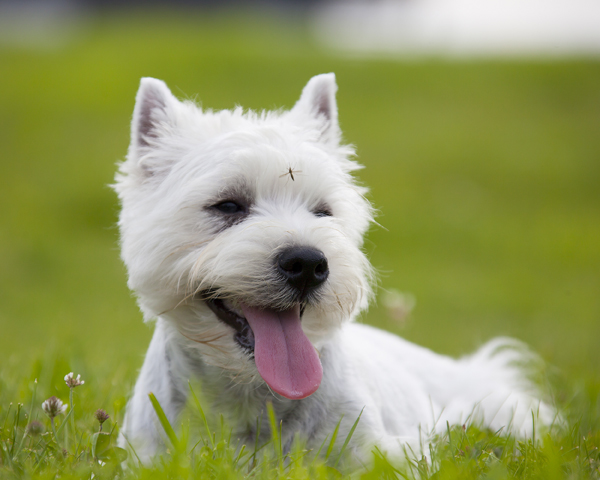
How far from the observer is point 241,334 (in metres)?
3.80

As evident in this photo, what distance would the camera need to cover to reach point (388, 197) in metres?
21.1

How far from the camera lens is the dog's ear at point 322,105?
4.72 metres

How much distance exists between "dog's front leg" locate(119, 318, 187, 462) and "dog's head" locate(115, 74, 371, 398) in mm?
226

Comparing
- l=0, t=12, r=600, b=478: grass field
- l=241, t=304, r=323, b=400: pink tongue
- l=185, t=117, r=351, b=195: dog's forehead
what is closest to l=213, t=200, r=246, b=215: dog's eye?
l=185, t=117, r=351, b=195: dog's forehead

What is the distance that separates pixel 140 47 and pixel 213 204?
1182 inches

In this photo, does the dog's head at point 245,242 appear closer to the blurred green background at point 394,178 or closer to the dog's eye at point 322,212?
the dog's eye at point 322,212

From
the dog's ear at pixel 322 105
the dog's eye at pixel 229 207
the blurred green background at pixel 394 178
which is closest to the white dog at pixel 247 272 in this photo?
the dog's eye at pixel 229 207

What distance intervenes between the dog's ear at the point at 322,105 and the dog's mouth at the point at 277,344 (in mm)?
1510

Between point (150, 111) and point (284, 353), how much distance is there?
194 centimetres

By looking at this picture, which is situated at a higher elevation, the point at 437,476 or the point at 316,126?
the point at 316,126

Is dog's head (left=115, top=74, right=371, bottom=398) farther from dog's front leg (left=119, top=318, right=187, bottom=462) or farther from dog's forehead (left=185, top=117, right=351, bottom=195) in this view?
dog's front leg (left=119, top=318, right=187, bottom=462)

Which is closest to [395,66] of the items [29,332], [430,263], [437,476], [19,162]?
[430,263]

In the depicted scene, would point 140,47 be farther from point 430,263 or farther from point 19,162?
point 430,263

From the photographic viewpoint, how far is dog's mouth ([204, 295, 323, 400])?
3545 millimetres
